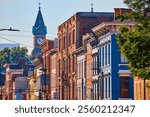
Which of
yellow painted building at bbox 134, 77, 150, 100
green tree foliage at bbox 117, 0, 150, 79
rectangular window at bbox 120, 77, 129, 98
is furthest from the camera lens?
rectangular window at bbox 120, 77, 129, 98

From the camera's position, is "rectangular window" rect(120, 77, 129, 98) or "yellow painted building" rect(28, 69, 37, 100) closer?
"rectangular window" rect(120, 77, 129, 98)

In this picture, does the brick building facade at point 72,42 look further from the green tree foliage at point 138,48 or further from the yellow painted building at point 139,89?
the green tree foliage at point 138,48

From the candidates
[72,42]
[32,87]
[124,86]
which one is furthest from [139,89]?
[32,87]

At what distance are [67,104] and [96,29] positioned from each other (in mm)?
77157

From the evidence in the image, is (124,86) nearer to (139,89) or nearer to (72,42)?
(139,89)

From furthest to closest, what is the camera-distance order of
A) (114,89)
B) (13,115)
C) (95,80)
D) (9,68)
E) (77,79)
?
(9,68)
(77,79)
(95,80)
(114,89)
(13,115)

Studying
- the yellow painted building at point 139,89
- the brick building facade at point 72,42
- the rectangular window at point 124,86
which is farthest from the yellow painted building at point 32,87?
the yellow painted building at point 139,89

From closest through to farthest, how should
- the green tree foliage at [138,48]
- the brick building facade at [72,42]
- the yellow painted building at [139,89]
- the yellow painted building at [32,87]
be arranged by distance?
the green tree foliage at [138,48] → the yellow painted building at [139,89] → the brick building facade at [72,42] → the yellow painted building at [32,87]

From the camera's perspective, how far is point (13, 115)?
10.8 metres

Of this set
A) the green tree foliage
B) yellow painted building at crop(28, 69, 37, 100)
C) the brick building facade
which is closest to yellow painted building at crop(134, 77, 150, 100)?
the brick building facade

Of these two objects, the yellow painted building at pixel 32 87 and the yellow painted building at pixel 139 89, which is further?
the yellow painted building at pixel 32 87

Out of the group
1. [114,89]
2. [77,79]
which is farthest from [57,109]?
[77,79]

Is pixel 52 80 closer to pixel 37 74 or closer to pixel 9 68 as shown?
pixel 37 74

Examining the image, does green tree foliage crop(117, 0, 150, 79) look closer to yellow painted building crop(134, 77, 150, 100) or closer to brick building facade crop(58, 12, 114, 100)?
yellow painted building crop(134, 77, 150, 100)
